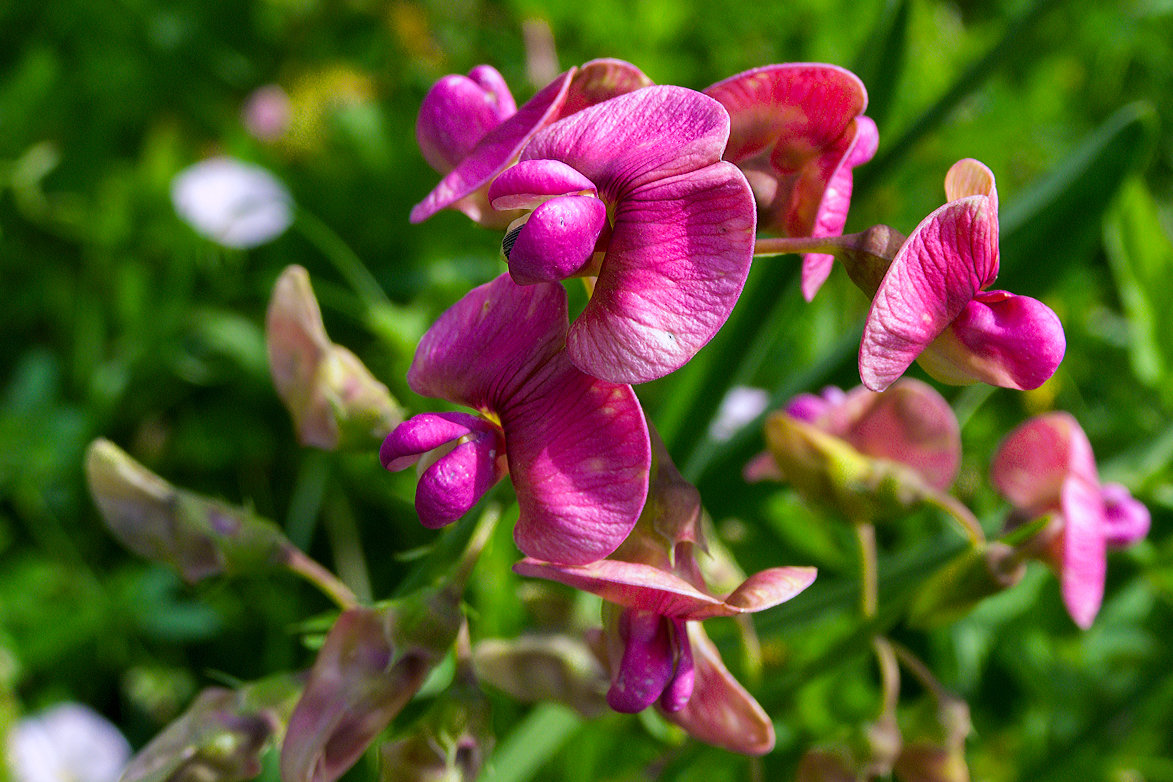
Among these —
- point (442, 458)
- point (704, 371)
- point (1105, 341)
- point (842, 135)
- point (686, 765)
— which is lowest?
point (1105, 341)

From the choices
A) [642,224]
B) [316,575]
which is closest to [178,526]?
[316,575]

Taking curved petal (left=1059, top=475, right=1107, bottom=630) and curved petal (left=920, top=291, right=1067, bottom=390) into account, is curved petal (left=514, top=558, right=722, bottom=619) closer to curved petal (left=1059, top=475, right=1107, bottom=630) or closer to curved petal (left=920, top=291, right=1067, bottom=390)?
curved petal (left=920, top=291, right=1067, bottom=390)

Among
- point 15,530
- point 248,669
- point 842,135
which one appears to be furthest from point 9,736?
point 842,135

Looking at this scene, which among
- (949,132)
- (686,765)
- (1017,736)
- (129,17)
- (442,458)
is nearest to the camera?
(442,458)

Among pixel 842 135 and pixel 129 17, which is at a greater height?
pixel 842 135

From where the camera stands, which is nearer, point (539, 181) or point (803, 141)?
point (539, 181)

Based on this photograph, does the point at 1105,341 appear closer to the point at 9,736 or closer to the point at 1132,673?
the point at 1132,673

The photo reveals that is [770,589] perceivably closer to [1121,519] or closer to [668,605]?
[668,605]
